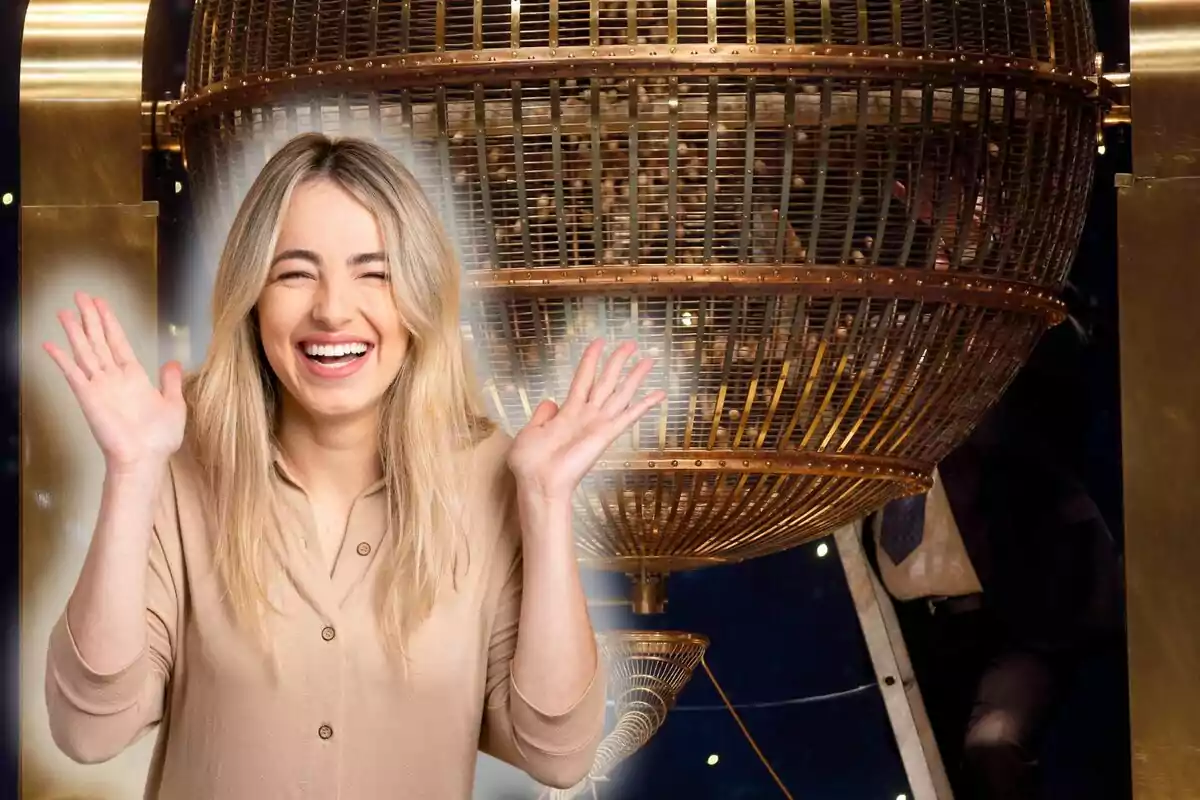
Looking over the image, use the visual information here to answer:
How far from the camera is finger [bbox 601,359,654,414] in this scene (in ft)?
4.85

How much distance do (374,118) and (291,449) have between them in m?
0.29

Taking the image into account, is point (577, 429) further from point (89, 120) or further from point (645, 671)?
point (89, 120)

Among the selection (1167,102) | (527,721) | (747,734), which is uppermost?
(1167,102)

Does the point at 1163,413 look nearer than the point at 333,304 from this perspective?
No

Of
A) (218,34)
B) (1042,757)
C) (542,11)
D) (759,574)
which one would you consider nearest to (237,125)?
(218,34)

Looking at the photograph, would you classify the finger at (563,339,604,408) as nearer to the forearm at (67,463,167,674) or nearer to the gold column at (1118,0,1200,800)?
the forearm at (67,463,167,674)

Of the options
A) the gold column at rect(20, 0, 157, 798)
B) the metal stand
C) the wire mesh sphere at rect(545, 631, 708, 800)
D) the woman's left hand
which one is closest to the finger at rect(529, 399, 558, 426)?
the woman's left hand

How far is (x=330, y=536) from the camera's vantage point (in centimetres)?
153

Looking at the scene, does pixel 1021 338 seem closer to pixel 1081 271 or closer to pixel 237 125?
pixel 237 125

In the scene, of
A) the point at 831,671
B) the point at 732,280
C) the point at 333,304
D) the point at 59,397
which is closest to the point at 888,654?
the point at 831,671

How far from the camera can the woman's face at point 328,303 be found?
150 centimetres

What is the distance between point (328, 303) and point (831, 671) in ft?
5.90

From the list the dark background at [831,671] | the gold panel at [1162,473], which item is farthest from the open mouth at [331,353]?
the dark background at [831,671]

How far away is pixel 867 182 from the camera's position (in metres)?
1.68
